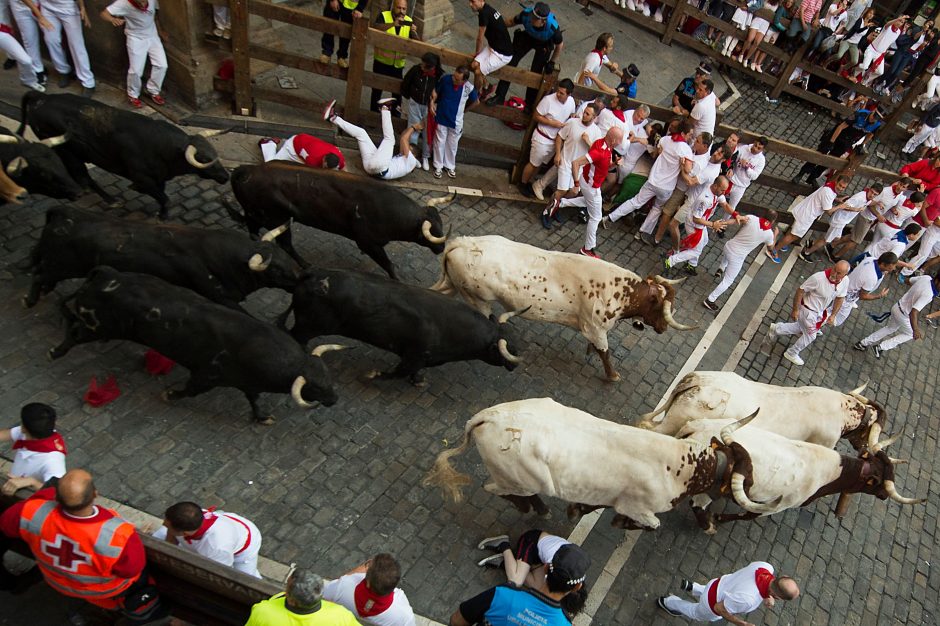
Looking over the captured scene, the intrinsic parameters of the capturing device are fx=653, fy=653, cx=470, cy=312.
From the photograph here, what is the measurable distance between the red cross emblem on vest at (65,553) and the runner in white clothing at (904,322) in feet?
36.9

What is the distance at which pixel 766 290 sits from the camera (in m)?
11.6

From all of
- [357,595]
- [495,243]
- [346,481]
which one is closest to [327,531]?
[346,481]

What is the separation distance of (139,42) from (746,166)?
10.2m

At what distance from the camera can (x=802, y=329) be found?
32.7 ft

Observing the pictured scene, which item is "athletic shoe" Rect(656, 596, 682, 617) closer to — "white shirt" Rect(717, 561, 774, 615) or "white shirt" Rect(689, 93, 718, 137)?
"white shirt" Rect(717, 561, 774, 615)

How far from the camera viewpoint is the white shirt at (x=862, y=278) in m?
10.0

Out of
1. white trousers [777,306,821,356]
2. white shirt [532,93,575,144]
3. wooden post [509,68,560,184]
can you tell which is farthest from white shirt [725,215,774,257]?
wooden post [509,68,560,184]

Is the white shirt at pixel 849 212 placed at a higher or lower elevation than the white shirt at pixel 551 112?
lower

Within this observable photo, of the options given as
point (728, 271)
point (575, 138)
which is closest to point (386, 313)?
point (575, 138)

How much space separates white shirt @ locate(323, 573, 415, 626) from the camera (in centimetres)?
488

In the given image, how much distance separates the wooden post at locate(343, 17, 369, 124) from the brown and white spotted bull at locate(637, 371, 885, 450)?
22.6 feet

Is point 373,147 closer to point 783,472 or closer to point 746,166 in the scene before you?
point 746,166

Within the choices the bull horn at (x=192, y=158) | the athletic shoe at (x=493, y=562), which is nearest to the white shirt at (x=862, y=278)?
the athletic shoe at (x=493, y=562)

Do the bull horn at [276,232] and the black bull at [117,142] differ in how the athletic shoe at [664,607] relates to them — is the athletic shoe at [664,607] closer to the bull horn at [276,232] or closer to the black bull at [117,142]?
the bull horn at [276,232]
